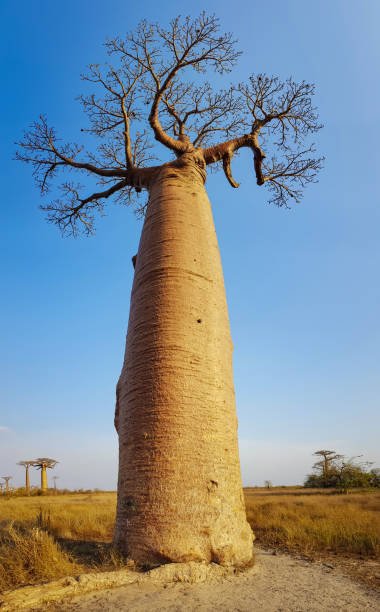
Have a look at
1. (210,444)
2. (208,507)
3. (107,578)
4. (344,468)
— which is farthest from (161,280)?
(344,468)

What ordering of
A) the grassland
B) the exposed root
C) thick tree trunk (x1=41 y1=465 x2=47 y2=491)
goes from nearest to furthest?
1. the exposed root
2. the grassland
3. thick tree trunk (x1=41 y1=465 x2=47 y2=491)

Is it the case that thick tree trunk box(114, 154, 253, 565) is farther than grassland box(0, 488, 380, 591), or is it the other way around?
thick tree trunk box(114, 154, 253, 565)

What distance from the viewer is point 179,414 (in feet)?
8.06

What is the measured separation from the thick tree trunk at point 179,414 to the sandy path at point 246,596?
223 millimetres

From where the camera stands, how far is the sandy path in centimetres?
171

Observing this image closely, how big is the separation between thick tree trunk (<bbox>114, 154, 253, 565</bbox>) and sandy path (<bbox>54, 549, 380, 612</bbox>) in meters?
0.22

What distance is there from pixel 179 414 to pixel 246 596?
1003mm

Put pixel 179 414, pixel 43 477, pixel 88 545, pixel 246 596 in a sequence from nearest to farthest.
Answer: pixel 246 596, pixel 179 414, pixel 88 545, pixel 43 477

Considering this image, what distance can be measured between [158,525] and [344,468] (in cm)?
1405

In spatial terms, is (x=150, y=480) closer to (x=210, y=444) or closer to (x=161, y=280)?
(x=210, y=444)

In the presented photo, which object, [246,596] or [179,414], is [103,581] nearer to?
[246,596]

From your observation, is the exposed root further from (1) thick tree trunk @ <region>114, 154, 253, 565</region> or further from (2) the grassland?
(2) the grassland

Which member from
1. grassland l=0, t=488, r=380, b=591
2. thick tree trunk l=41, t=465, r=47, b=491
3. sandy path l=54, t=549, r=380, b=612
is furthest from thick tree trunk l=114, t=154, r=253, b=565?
thick tree trunk l=41, t=465, r=47, b=491

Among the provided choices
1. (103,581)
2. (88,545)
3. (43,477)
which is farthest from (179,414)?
(43,477)
